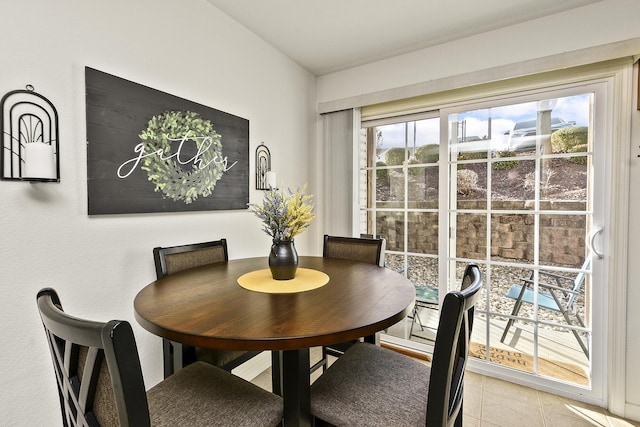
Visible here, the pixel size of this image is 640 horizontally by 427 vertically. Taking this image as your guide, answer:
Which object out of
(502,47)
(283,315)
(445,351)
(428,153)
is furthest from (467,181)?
(283,315)

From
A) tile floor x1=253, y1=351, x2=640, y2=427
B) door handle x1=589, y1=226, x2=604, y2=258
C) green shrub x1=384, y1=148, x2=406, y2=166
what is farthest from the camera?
green shrub x1=384, y1=148, x2=406, y2=166

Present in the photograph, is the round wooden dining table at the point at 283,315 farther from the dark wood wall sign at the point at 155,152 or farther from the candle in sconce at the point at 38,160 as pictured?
the candle in sconce at the point at 38,160

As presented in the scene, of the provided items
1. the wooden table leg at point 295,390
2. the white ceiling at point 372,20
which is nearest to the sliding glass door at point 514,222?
the white ceiling at point 372,20

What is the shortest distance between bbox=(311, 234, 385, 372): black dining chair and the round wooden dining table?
0.54 m

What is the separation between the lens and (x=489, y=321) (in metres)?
2.41

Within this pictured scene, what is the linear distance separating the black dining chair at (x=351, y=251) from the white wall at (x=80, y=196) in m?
0.76

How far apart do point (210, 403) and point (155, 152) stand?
1.32m

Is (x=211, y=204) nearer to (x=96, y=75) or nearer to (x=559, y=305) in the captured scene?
(x=96, y=75)

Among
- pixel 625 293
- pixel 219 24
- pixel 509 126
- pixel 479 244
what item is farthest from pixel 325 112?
pixel 625 293

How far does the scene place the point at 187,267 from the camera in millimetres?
1743

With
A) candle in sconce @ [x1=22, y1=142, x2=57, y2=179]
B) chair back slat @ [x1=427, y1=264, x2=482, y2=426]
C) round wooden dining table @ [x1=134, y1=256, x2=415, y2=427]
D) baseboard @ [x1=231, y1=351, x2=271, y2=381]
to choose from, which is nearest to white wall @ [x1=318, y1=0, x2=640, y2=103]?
round wooden dining table @ [x1=134, y1=256, x2=415, y2=427]

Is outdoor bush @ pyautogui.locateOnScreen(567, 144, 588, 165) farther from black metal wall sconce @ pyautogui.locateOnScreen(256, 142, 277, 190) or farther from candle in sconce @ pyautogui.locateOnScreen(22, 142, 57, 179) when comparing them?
candle in sconce @ pyautogui.locateOnScreen(22, 142, 57, 179)

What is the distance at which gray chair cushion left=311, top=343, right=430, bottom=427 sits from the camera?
3.28ft

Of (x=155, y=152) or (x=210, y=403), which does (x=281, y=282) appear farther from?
(x=155, y=152)
